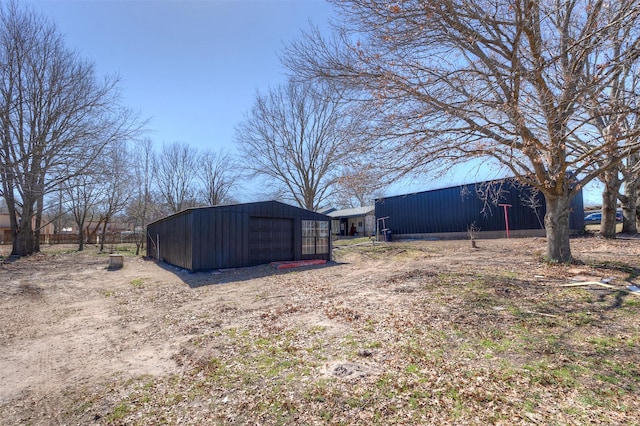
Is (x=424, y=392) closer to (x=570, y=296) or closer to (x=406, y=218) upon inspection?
(x=570, y=296)

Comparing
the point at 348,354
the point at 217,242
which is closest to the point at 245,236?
the point at 217,242

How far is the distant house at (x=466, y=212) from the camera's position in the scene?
16.8 metres

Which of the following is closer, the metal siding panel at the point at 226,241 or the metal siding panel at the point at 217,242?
the metal siding panel at the point at 217,242

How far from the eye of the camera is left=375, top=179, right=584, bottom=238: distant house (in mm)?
16766

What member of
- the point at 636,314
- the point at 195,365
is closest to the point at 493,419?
the point at 195,365

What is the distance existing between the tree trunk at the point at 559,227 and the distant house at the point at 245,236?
8.51 m

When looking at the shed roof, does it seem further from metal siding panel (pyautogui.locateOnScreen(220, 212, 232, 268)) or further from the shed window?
metal siding panel (pyautogui.locateOnScreen(220, 212, 232, 268))

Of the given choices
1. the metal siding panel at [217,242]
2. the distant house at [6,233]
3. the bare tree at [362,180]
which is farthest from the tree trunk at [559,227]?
the distant house at [6,233]

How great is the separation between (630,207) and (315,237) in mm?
13514

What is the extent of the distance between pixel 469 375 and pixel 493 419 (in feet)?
2.25

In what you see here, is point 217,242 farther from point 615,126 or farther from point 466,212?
point 466,212

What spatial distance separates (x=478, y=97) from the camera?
5852 millimetres

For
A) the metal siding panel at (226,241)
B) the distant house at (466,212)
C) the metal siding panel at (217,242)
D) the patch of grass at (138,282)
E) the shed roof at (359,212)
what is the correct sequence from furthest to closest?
the shed roof at (359,212), the distant house at (466,212), the metal siding panel at (226,241), the metal siding panel at (217,242), the patch of grass at (138,282)

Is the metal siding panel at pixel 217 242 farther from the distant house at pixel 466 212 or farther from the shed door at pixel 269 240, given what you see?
the distant house at pixel 466 212
